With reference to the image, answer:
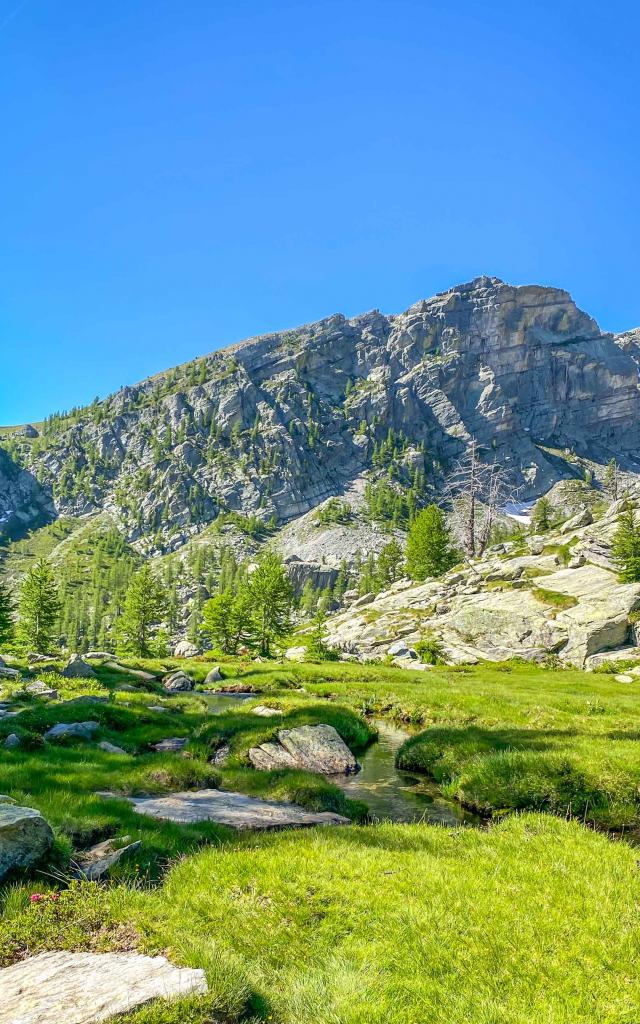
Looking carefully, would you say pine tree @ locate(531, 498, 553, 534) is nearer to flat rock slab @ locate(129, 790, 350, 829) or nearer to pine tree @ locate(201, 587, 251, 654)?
pine tree @ locate(201, 587, 251, 654)

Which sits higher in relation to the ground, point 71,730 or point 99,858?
point 99,858

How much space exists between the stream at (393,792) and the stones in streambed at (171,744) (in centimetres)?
801

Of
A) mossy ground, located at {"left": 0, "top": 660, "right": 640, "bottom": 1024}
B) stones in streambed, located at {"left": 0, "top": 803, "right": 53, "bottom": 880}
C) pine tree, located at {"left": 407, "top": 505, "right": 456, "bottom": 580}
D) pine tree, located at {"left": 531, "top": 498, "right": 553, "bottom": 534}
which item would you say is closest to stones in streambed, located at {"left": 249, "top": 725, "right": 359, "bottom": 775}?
mossy ground, located at {"left": 0, "top": 660, "right": 640, "bottom": 1024}

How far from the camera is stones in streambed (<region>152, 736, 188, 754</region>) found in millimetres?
23453

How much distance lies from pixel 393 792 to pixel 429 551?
9302 cm

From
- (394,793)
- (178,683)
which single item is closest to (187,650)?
(178,683)

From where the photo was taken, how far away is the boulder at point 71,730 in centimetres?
2098

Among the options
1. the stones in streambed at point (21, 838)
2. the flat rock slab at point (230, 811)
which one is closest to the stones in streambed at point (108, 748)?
the flat rock slab at point (230, 811)

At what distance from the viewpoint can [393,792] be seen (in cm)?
1923

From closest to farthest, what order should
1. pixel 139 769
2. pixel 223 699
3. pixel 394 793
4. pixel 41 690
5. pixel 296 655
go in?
pixel 139 769
pixel 394 793
pixel 41 690
pixel 223 699
pixel 296 655

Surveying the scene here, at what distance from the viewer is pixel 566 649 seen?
56.9 metres

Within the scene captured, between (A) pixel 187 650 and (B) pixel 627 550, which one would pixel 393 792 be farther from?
(A) pixel 187 650

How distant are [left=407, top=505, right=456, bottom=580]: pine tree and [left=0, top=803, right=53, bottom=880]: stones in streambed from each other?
342 feet

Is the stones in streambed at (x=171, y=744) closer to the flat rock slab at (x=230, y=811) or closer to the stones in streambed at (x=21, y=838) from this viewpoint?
the flat rock slab at (x=230, y=811)
